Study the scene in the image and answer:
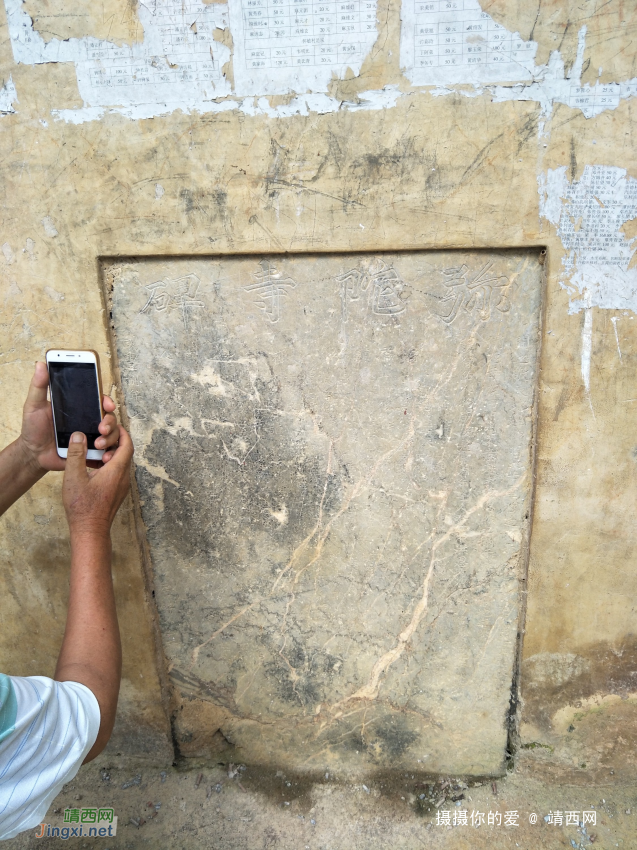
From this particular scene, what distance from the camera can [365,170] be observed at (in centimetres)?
148

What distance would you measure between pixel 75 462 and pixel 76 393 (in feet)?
0.82

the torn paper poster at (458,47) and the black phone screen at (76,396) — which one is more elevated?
the torn paper poster at (458,47)

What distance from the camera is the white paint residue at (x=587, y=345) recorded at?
A: 1543mm

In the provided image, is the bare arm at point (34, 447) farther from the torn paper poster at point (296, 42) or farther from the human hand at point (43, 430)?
the torn paper poster at point (296, 42)

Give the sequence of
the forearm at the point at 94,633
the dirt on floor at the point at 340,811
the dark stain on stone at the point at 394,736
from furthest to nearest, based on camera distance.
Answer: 1. the dark stain on stone at the point at 394,736
2. the dirt on floor at the point at 340,811
3. the forearm at the point at 94,633

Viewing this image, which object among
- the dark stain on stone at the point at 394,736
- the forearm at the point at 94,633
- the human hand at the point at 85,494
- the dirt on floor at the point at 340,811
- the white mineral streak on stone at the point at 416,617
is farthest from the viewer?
the dark stain on stone at the point at 394,736

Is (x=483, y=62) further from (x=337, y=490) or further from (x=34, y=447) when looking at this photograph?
(x=34, y=447)

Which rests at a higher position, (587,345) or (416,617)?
(587,345)

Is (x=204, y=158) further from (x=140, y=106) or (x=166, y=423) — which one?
(x=166, y=423)

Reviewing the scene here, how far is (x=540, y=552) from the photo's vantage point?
Result: 1750 millimetres

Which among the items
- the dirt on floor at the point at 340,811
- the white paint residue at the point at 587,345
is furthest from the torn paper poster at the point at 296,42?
the dirt on floor at the point at 340,811

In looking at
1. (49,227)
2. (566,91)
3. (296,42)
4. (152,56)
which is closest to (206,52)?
(152,56)

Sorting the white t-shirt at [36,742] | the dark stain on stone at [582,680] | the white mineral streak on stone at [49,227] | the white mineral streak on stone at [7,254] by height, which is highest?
the white mineral streak on stone at [49,227]

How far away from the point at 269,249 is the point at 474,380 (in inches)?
30.8
